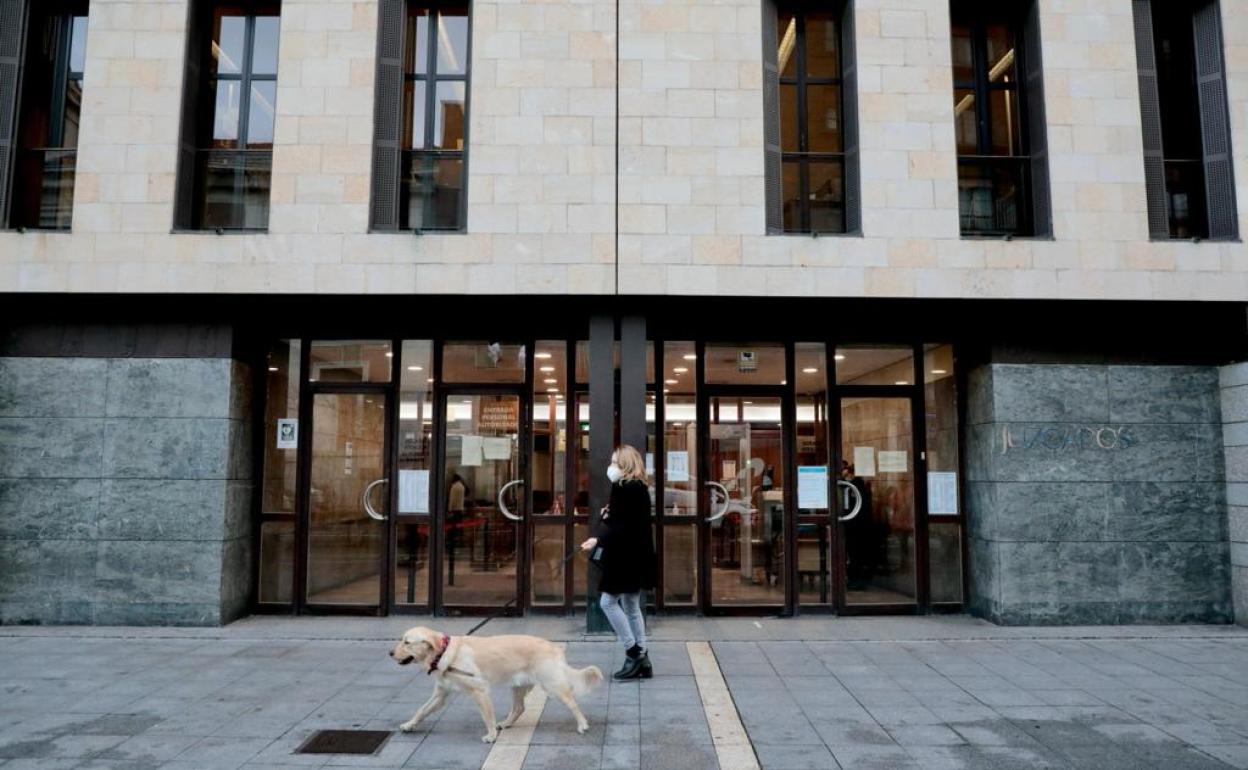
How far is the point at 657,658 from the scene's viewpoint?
26.8 feet

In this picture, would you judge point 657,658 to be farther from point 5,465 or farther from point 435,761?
point 5,465

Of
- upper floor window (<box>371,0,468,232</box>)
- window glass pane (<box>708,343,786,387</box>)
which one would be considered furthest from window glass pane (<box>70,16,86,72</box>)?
window glass pane (<box>708,343,786,387</box>)

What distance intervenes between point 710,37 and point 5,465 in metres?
9.32

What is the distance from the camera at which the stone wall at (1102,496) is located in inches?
383

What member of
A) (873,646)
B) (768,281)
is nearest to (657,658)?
(873,646)

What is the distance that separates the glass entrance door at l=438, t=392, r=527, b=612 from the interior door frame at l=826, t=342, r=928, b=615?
3803 millimetres

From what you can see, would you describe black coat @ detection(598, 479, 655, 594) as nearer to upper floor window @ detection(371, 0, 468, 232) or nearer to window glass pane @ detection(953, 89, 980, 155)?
upper floor window @ detection(371, 0, 468, 232)

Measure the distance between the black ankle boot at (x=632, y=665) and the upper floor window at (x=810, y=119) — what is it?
16.3ft

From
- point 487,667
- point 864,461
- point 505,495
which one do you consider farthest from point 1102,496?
point 487,667

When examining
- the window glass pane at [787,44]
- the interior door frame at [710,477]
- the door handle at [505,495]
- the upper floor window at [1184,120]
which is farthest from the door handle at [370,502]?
the upper floor window at [1184,120]

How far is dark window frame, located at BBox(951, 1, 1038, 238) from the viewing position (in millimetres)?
10250

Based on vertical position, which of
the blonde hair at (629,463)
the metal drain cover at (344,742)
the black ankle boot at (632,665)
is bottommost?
the metal drain cover at (344,742)

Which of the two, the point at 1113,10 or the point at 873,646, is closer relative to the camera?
the point at 873,646

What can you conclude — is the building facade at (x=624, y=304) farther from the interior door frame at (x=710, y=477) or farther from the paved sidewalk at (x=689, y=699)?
the paved sidewalk at (x=689, y=699)
